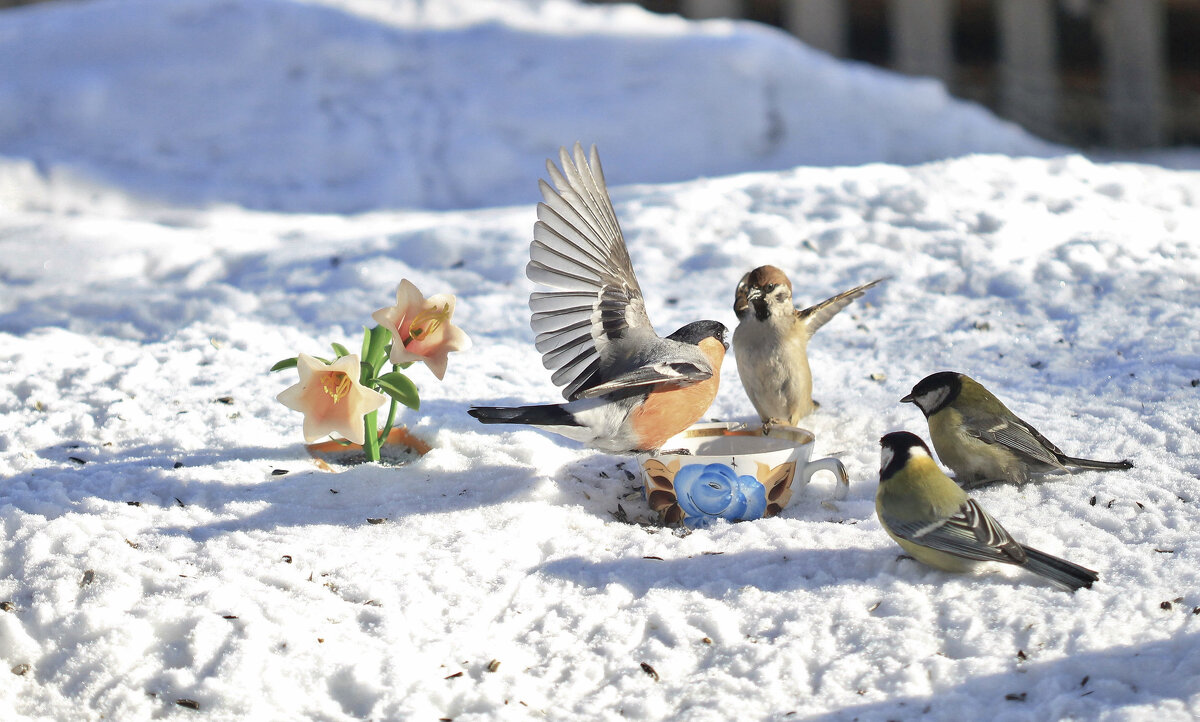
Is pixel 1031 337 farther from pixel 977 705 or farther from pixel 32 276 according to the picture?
pixel 32 276

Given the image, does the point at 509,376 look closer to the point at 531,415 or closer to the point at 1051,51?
the point at 531,415

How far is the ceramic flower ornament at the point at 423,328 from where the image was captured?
290 cm

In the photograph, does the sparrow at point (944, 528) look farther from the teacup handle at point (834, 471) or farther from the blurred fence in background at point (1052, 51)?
the blurred fence in background at point (1052, 51)

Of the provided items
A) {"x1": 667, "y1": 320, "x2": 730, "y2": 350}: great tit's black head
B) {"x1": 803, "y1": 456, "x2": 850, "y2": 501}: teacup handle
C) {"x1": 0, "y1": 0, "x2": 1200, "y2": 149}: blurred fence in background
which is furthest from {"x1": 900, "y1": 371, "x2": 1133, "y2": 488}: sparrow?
{"x1": 0, "y1": 0, "x2": 1200, "y2": 149}: blurred fence in background

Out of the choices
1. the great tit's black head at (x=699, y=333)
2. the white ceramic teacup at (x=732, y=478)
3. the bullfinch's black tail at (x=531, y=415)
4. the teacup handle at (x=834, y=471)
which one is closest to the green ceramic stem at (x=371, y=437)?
the bullfinch's black tail at (x=531, y=415)

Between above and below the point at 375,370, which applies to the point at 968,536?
below

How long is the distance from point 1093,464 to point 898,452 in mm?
732

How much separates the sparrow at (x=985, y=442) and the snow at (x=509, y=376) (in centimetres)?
8

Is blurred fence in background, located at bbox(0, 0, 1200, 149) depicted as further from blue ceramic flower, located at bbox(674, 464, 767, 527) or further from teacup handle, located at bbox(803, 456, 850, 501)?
blue ceramic flower, located at bbox(674, 464, 767, 527)

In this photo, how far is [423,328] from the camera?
9.66 feet

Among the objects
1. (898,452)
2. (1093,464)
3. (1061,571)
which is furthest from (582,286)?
(1093,464)

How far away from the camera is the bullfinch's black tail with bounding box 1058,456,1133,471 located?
293 centimetres

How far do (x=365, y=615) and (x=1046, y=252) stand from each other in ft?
11.8

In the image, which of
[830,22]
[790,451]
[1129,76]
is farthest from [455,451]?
[1129,76]
